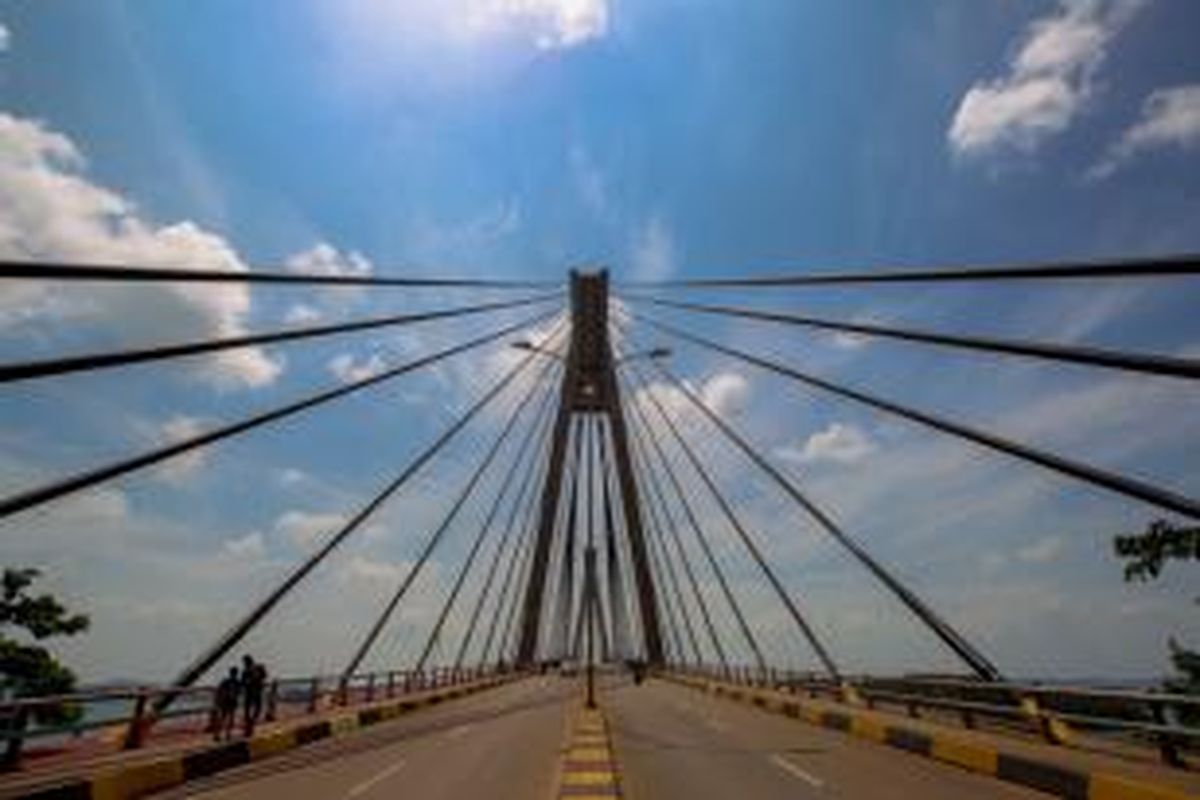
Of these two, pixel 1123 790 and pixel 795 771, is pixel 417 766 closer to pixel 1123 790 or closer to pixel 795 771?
pixel 795 771

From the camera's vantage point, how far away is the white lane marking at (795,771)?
1431cm

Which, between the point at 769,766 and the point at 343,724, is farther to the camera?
the point at 343,724

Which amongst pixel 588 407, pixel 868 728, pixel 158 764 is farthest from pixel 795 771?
pixel 588 407

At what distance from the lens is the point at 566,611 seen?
288 feet

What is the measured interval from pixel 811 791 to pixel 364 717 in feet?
60.6

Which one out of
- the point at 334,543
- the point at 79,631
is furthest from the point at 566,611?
the point at 334,543

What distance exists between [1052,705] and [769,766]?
593cm

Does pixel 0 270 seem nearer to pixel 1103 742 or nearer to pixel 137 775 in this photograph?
pixel 137 775

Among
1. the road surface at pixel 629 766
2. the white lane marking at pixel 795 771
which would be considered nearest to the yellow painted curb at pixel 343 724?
the road surface at pixel 629 766

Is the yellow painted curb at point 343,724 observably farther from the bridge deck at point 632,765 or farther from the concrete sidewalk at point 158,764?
the bridge deck at point 632,765

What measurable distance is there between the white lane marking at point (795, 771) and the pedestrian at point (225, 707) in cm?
1020

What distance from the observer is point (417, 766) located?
1720 centimetres

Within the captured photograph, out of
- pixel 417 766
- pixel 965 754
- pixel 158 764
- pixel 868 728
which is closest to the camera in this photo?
pixel 158 764

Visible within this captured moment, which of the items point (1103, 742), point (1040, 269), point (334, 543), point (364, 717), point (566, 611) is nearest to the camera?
point (1040, 269)
